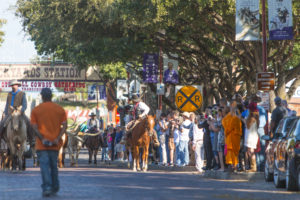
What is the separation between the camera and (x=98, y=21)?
35344mm

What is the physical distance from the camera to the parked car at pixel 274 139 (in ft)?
56.9

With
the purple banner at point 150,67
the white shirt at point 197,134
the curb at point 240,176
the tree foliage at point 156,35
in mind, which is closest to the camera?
the curb at point 240,176

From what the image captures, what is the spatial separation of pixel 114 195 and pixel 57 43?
25625 millimetres

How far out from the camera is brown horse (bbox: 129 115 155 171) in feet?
85.0

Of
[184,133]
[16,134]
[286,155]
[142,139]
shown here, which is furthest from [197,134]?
[286,155]

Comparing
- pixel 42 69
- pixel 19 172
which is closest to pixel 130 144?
pixel 19 172

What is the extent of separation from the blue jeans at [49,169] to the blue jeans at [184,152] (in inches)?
534

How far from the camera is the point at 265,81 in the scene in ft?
79.1

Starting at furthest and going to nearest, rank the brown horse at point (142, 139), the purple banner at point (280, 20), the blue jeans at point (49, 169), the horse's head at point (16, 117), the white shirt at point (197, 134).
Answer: the white shirt at point (197, 134), the brown horse at point (142, 139), the purple banner at point (280, 20), the horse's head at point (16, 117), the blue jeans at point (49, 169)

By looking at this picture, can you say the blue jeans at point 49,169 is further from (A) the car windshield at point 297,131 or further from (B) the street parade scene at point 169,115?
(A) the car windshield at point 297,131

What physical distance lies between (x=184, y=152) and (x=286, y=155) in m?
11.7

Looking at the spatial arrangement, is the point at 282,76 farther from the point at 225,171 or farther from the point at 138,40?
the point at 225,171

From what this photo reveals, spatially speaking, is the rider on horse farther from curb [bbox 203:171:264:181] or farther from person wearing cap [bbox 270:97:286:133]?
person wearing cap [bbox 270:97:286:133]

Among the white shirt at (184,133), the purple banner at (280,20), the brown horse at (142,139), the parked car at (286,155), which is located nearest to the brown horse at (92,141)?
the white shirt at (184,133)
